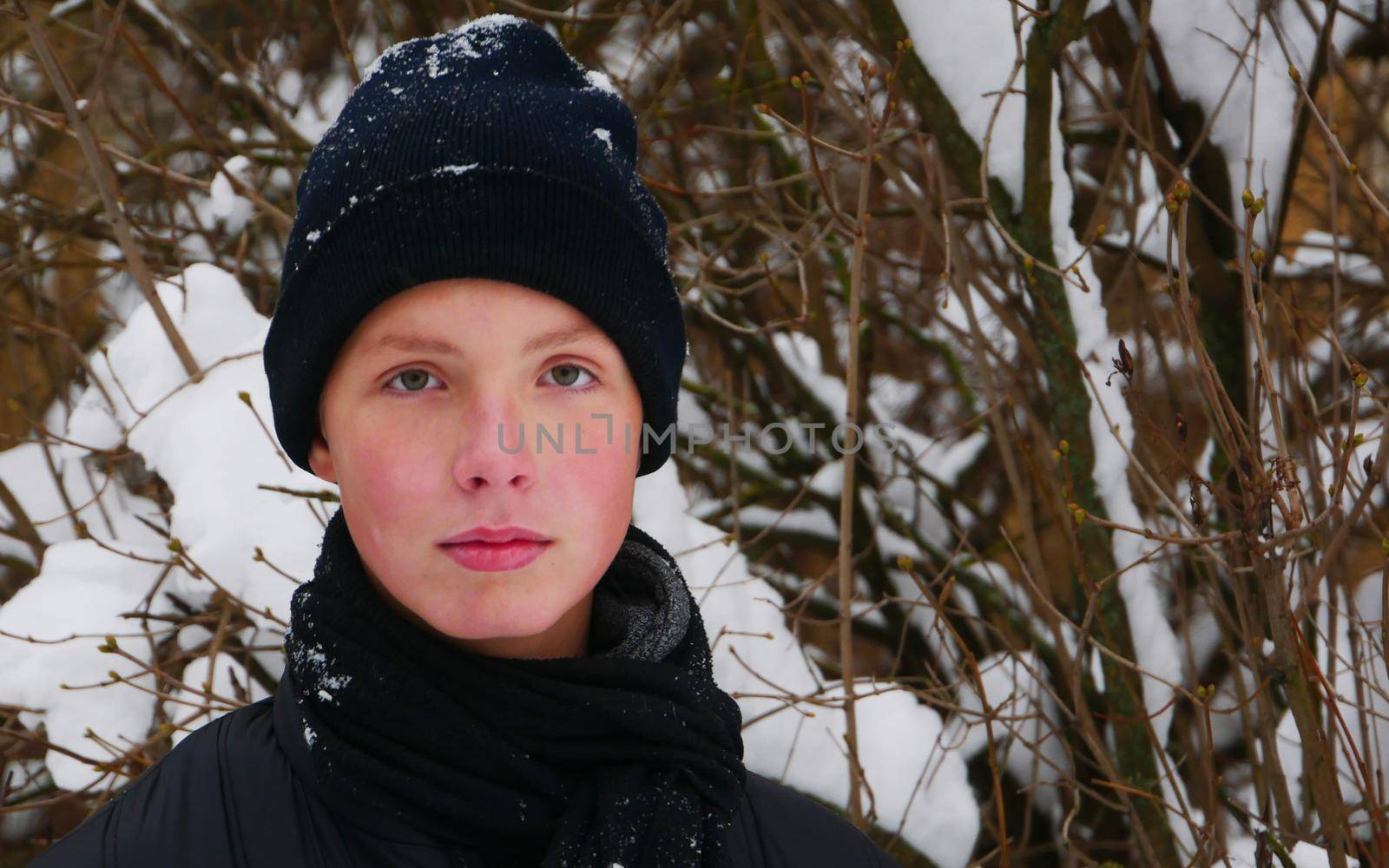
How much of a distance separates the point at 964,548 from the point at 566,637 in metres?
2.32

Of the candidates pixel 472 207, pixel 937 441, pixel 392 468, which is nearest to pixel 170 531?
pixel 392 468

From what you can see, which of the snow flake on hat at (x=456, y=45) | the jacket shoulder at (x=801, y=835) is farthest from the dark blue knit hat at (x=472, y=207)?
the jacket shoulder at (x=801, y=835)

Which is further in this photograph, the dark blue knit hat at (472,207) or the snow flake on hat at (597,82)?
the snow flake on hat at (597,82)

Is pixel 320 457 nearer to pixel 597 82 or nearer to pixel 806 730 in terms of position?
pixel 597 82

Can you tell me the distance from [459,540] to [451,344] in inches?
8.4

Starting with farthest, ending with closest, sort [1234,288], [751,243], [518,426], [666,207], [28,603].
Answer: [751,243] < [666,207] < [1234,288] < [28,603] < [518,426]

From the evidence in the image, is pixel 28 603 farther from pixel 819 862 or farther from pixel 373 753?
pixel 819 862

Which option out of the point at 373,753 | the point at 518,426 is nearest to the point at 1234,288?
the point at 518,426

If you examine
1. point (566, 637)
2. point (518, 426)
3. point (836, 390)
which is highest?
point (836, 390)

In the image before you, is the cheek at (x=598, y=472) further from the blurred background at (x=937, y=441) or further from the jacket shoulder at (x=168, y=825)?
the blurred background at (x=937, y=441)

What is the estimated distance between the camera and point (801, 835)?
5.30 ft

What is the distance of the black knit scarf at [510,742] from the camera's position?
1328mm

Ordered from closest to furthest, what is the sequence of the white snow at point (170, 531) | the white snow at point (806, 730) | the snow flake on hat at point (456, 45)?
the snow flake on hat at point (456, 45) → the white snow at point (170, 531) → the white snow at point (806, 730)

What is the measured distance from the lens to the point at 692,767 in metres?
1.42
